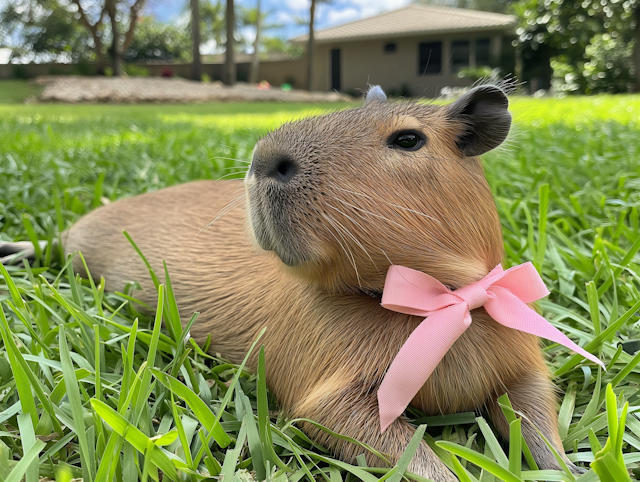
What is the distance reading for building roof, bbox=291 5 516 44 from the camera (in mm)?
25431

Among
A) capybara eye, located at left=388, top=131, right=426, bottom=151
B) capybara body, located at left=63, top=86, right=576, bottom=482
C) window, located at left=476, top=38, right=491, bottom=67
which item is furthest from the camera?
window, located at left=476, top=38, right=491, bottom=67

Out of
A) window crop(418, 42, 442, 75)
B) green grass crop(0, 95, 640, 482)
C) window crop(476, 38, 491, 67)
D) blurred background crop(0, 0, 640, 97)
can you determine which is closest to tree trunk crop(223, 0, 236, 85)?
blurred background crop(0, 0, 640, 97)

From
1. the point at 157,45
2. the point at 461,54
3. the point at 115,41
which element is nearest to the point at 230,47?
the point at 115,41

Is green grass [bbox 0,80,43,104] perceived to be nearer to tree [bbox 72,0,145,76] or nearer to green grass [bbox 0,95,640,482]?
tree [bbox 72,0,145,76]

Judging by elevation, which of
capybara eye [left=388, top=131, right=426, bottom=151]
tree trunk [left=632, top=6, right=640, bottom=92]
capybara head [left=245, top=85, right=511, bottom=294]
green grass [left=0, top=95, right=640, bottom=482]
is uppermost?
tree trunk [left=632, top=6, right=640, bottom=92]

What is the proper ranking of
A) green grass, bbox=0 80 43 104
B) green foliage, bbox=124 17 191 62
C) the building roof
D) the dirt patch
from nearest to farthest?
1. green grass, bbox=0 80 43 104
2. the dirt patch
3. the building roof
4. green foliage, bbox=124 17 191 62

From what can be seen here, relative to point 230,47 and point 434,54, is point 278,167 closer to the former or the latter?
point 230,47

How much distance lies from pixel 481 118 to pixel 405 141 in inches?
8.6

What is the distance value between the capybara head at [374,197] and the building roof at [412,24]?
90.0ft

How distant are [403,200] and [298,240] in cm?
26

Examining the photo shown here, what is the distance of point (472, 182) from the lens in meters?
1.18

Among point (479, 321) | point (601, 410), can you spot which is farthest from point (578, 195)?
point (479, 321)

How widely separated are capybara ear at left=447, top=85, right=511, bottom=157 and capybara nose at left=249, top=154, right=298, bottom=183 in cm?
46

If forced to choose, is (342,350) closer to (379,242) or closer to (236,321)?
(379,242)
